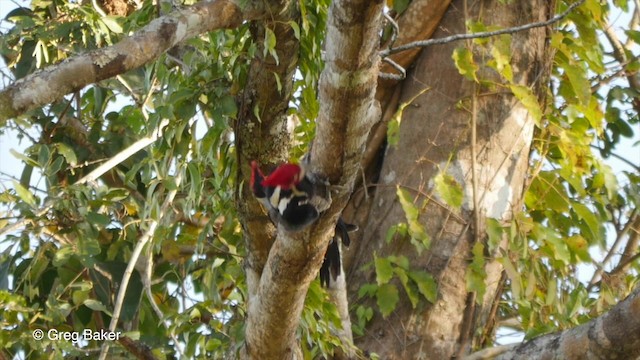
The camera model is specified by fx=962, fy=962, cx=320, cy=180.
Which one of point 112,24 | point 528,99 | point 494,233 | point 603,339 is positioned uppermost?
point 112,24

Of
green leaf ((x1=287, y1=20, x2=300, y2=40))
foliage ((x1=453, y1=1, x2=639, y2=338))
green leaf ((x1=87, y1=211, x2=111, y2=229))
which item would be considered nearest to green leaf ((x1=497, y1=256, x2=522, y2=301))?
foliage ((x1=453, y1=1, x2=639, y2=338))

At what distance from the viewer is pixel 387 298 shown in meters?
3.81

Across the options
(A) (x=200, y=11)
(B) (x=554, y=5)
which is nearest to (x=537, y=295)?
(B) (x=554, y=5)

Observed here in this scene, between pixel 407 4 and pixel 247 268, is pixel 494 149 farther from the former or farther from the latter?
pixel 247 268

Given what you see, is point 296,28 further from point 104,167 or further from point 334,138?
point 104,167

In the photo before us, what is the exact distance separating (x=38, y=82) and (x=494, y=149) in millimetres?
2193

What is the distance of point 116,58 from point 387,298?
1.67 m

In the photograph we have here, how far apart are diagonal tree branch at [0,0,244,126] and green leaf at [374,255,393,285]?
120cm

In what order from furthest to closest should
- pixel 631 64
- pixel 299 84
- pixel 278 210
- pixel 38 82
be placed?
pixel 631 64, pixel 299 84, pixel 278 210, pixel 38 82

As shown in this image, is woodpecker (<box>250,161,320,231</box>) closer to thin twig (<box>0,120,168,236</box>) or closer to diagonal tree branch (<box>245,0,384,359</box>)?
diagonal tree branch (<box>245,0,384,359</box>)

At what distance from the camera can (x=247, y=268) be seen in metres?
3.42

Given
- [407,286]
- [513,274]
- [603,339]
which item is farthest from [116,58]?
[513,274]

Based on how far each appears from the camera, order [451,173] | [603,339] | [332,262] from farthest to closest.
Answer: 1. [451,173]
2. [332,262]
3. [603,339]

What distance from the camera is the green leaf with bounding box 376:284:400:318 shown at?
3.79 meters
